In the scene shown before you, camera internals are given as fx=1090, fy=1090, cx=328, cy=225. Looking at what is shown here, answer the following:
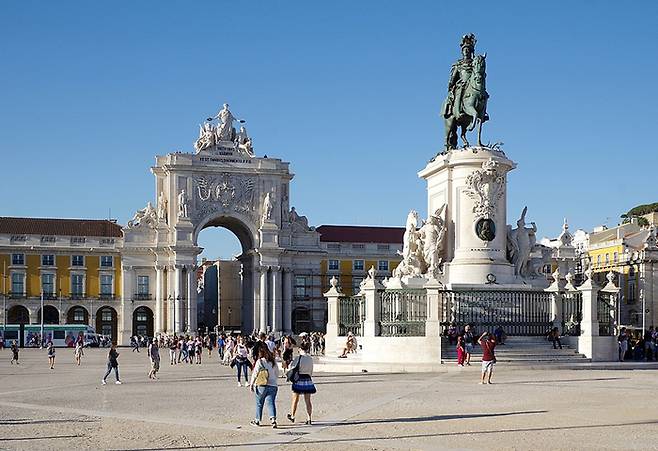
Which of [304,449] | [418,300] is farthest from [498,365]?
[304,449]

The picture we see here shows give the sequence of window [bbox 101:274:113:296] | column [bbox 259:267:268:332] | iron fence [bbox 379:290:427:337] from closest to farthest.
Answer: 1. iron fence [bbox 379:290:427:337]
2. column [bbox 259:267:268:332]
3. window [bbox 101:274:113:296]

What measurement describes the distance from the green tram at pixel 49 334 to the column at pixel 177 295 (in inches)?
307

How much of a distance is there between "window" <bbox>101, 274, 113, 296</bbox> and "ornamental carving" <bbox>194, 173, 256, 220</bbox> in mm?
9327

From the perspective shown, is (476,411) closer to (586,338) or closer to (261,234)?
(586,338)

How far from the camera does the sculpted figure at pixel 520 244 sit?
32.8m

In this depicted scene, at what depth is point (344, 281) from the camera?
96.8 m

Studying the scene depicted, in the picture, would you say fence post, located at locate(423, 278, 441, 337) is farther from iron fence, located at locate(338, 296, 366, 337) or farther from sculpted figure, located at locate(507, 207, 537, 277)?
iron fence, located at locate(338, 296, 366, 337)

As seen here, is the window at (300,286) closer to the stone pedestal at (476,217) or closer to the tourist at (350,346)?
the tourist at (350,346)

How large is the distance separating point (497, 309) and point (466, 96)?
6.50m

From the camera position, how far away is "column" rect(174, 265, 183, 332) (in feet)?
283

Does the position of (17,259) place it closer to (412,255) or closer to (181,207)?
(181,207)

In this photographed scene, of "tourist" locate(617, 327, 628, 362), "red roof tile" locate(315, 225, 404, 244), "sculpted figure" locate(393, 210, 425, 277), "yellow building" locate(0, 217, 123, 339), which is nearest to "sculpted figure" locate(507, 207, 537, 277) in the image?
"sculpted figure" locate(393, 210, 425, 277)

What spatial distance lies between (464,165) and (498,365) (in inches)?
243

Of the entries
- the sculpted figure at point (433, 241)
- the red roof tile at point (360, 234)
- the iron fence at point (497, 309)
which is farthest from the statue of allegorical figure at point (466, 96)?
the red roof tile at point (360, 234)
